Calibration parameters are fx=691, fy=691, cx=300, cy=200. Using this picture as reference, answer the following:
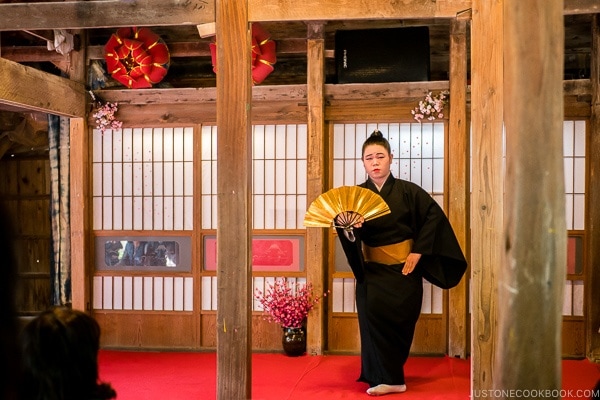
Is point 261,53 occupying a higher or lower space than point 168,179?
higher

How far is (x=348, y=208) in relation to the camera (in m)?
4.82

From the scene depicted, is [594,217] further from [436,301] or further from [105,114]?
[105,114]

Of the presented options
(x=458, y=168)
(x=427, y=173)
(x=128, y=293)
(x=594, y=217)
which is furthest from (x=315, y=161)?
(x=594, y=217)

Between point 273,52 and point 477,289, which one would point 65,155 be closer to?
point 273,52

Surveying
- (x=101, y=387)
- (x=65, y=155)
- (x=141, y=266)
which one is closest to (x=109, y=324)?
(x=141, y=266)

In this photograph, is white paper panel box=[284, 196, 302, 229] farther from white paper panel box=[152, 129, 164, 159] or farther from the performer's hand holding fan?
the performer's hand holding fan

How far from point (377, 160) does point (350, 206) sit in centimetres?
47

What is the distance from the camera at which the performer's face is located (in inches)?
199

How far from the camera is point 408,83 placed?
20.0 feet

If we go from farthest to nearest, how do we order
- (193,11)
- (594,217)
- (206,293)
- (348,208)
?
1. (206,293)
2. (594,217)
3. (348,208)
4. (193,11)

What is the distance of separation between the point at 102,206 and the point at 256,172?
1537 mm

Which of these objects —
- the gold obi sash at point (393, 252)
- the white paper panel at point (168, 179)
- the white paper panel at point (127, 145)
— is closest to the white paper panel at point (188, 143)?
the white paper panel at point (168, 179)

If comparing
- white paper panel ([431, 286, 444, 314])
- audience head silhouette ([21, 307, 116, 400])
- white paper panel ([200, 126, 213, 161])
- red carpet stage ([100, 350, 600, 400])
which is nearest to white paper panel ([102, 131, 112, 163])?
white paper panel ([200, 126, 213, 161])

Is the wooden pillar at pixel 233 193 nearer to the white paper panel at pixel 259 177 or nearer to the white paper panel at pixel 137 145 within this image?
the white paper panel at pixel 259 177
